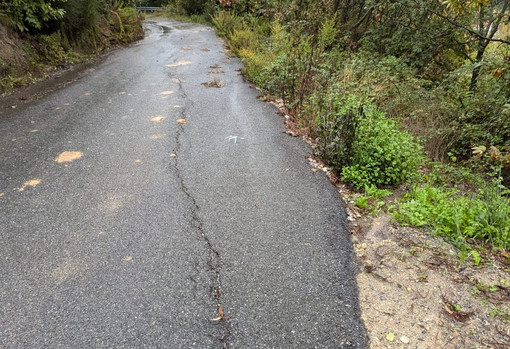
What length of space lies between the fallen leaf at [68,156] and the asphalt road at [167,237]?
1.1 inches

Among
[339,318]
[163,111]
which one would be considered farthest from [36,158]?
[339,318]

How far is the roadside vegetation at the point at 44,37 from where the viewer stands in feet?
24.0

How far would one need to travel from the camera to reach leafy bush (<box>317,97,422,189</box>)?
3904 millimetres

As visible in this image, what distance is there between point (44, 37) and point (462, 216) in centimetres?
1070

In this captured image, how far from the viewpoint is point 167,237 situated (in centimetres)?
298

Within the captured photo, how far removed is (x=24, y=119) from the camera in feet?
17.9

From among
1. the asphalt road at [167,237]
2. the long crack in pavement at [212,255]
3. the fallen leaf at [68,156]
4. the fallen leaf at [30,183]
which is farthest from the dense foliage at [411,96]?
the fallen leaf at [30,183]

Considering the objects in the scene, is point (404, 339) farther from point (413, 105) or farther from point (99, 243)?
point (413, 105)

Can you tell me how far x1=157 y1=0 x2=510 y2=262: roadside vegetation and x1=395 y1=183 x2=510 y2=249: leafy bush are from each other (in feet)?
0.04

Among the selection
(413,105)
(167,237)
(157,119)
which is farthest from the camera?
(413,105)

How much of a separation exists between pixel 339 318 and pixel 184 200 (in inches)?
82.8

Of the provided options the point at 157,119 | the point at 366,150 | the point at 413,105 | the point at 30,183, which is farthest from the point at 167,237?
the point at 413,105

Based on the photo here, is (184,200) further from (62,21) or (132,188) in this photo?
(62,21)

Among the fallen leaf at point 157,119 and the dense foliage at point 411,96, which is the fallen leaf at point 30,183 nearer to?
the fallen leaf at point 157,119
